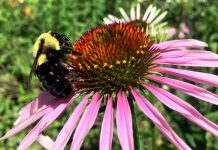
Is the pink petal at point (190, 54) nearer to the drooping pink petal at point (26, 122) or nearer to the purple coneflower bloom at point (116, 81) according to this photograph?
the purple coneflower bloom at point (116, 81)

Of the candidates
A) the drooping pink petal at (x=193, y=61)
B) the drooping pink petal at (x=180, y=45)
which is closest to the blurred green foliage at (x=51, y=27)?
the drooping pink petal at (x=180, y=45)

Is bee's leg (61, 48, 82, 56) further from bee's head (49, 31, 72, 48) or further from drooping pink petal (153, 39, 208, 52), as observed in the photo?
drooping pink petal (153, 39, 208, 52)

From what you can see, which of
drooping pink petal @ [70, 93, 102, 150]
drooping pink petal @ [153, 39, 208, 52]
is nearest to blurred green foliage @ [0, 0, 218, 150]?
drooping pink petal @ [153, 39, 208, 52]

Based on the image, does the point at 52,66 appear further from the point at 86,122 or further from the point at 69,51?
the point at 86,122

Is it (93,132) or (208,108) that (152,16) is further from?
(93,132)

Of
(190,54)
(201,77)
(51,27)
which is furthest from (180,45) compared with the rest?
(51,27)

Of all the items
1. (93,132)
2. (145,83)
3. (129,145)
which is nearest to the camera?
(129,145)

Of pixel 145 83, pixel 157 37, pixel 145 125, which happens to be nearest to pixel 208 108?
pixel 157 37
